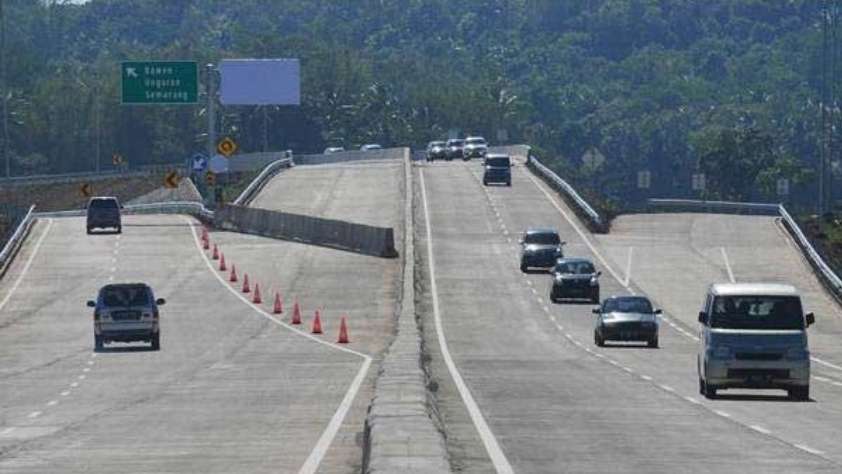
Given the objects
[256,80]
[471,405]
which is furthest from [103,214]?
[471,405]

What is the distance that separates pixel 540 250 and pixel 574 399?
43274mm

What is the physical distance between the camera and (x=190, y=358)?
1841 inches

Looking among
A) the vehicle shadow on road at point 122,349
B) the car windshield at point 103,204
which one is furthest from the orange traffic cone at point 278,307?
the car windshield at point 103,204

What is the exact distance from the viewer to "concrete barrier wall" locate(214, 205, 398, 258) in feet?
259

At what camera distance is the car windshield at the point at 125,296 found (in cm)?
4997

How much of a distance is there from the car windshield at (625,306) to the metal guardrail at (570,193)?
40.2m

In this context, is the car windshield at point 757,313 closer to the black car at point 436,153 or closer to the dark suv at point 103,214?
the dark suv at point 103,214

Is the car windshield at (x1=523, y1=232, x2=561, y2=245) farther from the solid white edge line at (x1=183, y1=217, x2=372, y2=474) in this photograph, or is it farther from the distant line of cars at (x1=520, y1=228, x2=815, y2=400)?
the distant line of cars at (x1=520, y1=228, x2=815, y2=400)

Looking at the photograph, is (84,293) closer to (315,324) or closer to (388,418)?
(315,324)

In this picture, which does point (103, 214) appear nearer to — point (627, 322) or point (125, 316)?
point (125, 316)

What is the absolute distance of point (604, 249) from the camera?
85.6 metres

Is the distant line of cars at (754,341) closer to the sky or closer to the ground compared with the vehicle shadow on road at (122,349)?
closer to the sky

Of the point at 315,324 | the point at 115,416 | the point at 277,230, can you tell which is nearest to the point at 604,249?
the point at 277,230

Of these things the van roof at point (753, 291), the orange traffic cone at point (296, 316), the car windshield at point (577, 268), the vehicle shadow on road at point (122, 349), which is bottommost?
the vehicle shadow on road at point (122, 349)
